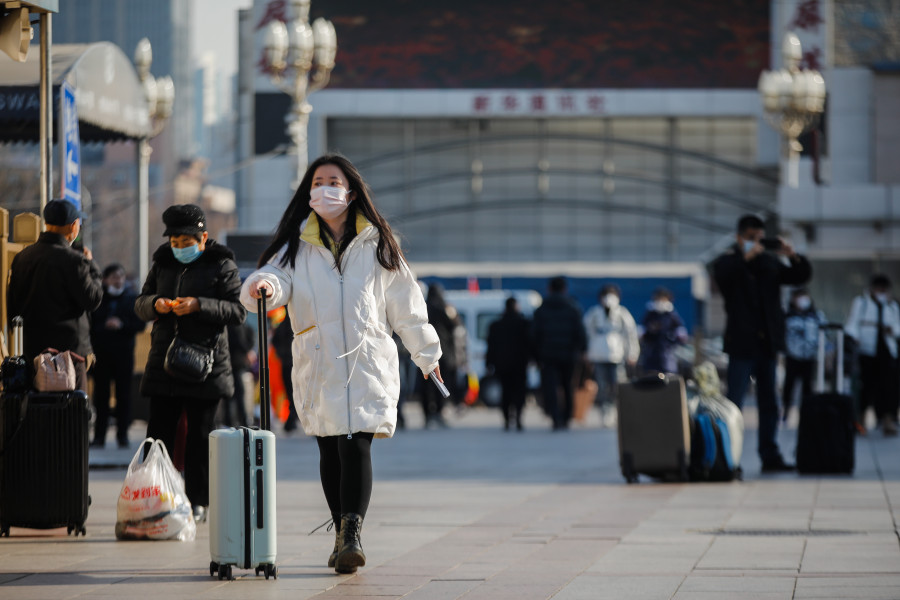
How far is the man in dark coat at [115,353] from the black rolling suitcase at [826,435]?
233 inches

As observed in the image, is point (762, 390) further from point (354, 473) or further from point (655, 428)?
point (354, 473)

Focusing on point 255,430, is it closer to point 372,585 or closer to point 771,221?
point 372,585

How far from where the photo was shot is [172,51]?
19738cm

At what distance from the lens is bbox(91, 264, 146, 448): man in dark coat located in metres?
14.3

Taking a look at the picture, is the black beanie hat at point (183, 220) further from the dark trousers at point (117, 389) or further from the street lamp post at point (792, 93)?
the street lamp post at point (792, 93)

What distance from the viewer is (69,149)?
9.85 m

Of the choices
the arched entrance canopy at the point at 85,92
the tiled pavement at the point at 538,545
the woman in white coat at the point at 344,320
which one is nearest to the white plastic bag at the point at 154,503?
the tiled pavement at the point at 538,545

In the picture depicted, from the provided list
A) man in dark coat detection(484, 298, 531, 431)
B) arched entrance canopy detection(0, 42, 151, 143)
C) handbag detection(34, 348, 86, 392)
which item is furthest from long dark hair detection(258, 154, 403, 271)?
man in dark coat detection(484, 298, 531, 431)

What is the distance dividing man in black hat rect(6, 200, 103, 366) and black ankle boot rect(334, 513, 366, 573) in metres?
2.56

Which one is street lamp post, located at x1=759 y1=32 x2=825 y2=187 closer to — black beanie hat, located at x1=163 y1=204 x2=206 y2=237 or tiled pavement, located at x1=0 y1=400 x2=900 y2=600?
tiled pavement, located at x1=0 y1=400 x2=900 y2=600

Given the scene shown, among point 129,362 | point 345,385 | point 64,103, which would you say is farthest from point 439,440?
point 345,385

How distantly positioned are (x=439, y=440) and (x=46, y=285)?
8.85 m

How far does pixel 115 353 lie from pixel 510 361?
6.22 meters

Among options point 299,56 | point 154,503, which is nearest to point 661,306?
point 299,56
